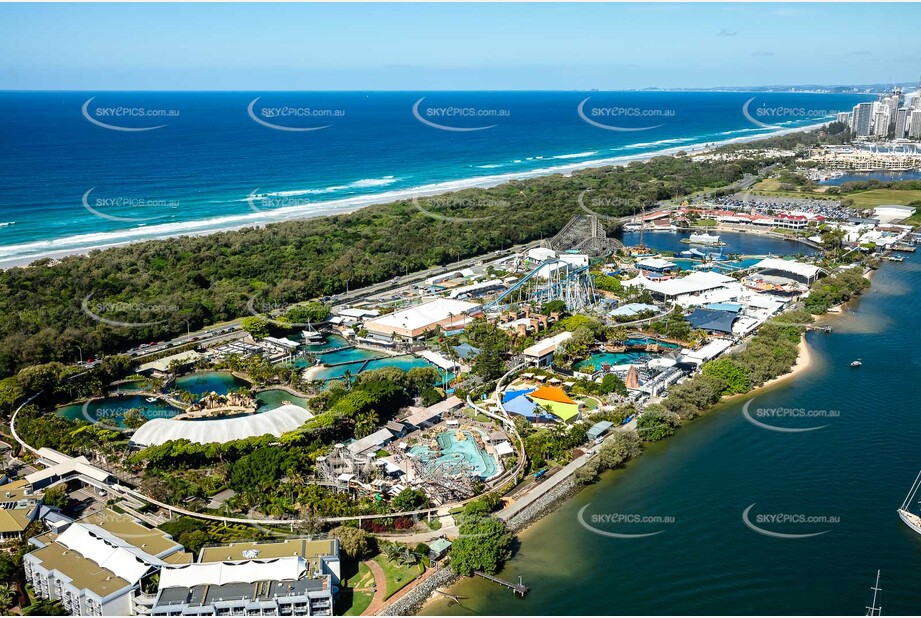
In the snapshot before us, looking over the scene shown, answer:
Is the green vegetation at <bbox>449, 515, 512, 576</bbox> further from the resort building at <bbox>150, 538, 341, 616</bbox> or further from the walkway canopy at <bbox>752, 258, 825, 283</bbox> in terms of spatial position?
the walkway canopy at <bbox>752, 258, 825, 283</bbox>

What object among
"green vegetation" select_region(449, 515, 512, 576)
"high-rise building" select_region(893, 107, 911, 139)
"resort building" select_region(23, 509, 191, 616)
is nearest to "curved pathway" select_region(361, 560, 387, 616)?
"green vegetation" select_region(449, 515, 512, 576)

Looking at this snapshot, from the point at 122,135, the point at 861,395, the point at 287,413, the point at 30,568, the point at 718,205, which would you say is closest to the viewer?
the point at 30,568

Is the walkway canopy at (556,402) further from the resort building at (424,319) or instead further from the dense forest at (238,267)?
the dense forest at (238,267)

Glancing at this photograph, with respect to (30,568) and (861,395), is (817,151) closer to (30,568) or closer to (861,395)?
(861,395)

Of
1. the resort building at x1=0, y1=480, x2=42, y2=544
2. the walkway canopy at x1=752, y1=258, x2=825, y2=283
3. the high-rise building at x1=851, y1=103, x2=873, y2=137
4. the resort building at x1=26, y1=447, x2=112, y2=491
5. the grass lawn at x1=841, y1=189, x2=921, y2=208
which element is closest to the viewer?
the resort building at x1=0, y1=480, x2=42, y2=544

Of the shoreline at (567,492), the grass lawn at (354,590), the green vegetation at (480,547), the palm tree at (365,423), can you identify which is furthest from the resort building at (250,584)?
the palm tree at (365,423)

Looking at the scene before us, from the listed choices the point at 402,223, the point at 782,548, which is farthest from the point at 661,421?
the point at 402,223
